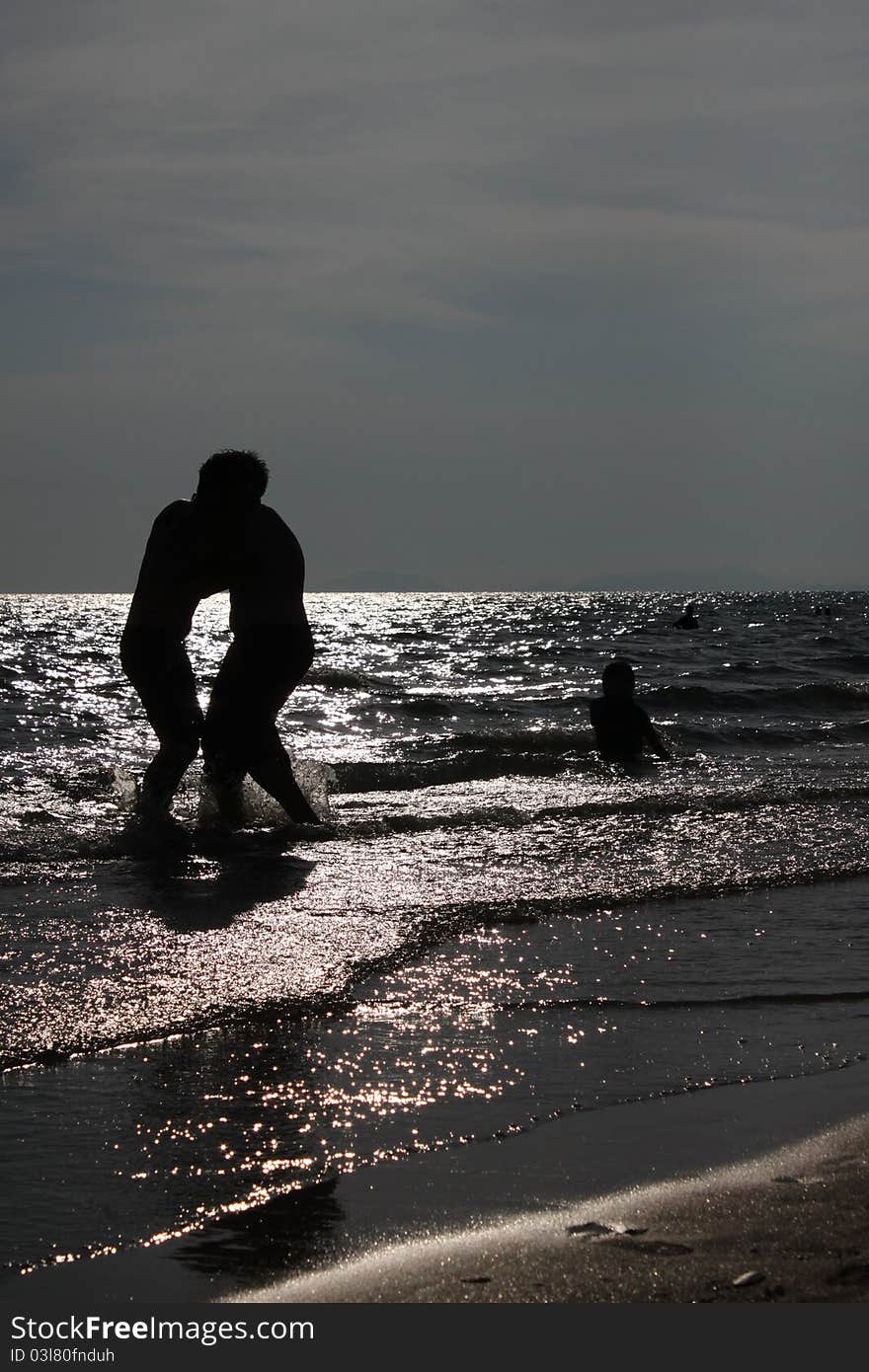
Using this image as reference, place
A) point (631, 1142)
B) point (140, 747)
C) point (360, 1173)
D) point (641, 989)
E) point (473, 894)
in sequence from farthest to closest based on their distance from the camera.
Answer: point (140, 747) → point (473, 894) → point (641, 989) → point (631, 1142) → point (360, 1173)

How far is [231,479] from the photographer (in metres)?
6.40

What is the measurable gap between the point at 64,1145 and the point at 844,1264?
1392 millimetres

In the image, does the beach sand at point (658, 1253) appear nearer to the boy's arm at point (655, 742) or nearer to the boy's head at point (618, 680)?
the boy's arm at point (655, 742)

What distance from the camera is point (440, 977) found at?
376 cm

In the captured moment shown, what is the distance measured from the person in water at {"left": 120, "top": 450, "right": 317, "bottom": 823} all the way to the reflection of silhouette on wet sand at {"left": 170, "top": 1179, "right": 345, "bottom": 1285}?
444 centimetres

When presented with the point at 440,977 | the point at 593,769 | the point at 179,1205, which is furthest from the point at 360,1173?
the point at 593,769

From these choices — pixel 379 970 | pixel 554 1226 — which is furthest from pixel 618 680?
pixel 554 1226

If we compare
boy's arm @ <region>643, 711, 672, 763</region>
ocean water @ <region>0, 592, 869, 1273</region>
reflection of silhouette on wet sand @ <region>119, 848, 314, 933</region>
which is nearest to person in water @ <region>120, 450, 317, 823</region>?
ocean water @ <region>0, 592, 869, 1273</region>

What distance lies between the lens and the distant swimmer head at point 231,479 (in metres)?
6.37

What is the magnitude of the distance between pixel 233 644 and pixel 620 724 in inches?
188

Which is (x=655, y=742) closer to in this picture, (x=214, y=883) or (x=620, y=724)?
(x=620, y=724)

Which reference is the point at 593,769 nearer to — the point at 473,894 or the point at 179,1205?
the point at 473,894

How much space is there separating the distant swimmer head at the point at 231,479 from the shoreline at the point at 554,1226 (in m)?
4.29

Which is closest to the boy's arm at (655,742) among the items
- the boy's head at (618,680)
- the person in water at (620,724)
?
Result: the person in water at (620,724)
